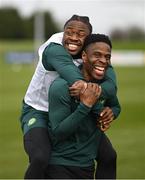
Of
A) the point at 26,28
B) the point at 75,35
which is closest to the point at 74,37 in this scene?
the point at 75,35

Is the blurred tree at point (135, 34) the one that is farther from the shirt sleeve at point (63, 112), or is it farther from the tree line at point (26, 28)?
the shirt sleeve at point (63, 112)

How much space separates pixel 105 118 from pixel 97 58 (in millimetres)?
420

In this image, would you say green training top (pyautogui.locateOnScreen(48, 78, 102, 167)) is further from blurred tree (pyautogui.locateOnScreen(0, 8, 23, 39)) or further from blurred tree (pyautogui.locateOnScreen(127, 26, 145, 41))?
blurred tree (pyautogui.locateOnScreen(0, 8, 23, 39))

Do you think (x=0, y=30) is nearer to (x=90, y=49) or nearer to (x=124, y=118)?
(x=124, y=118)

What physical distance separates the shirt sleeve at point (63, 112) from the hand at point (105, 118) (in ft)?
0.67

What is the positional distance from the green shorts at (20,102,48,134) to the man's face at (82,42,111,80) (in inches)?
19.1

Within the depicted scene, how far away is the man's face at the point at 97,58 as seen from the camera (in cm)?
464

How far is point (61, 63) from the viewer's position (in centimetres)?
469

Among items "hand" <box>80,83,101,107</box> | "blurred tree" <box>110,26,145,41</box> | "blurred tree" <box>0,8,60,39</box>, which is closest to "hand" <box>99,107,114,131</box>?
"hand" <box>80,83,101,107</box>

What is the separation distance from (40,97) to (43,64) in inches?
10.1

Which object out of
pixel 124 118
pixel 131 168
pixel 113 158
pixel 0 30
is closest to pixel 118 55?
pixel 0 30

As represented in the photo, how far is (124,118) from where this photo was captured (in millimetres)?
15797

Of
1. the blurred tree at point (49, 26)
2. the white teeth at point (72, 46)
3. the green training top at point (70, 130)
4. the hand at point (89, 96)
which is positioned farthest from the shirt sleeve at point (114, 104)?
the blurred tree at point (49, 26)

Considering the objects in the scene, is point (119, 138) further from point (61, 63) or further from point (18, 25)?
point (18, 25)
